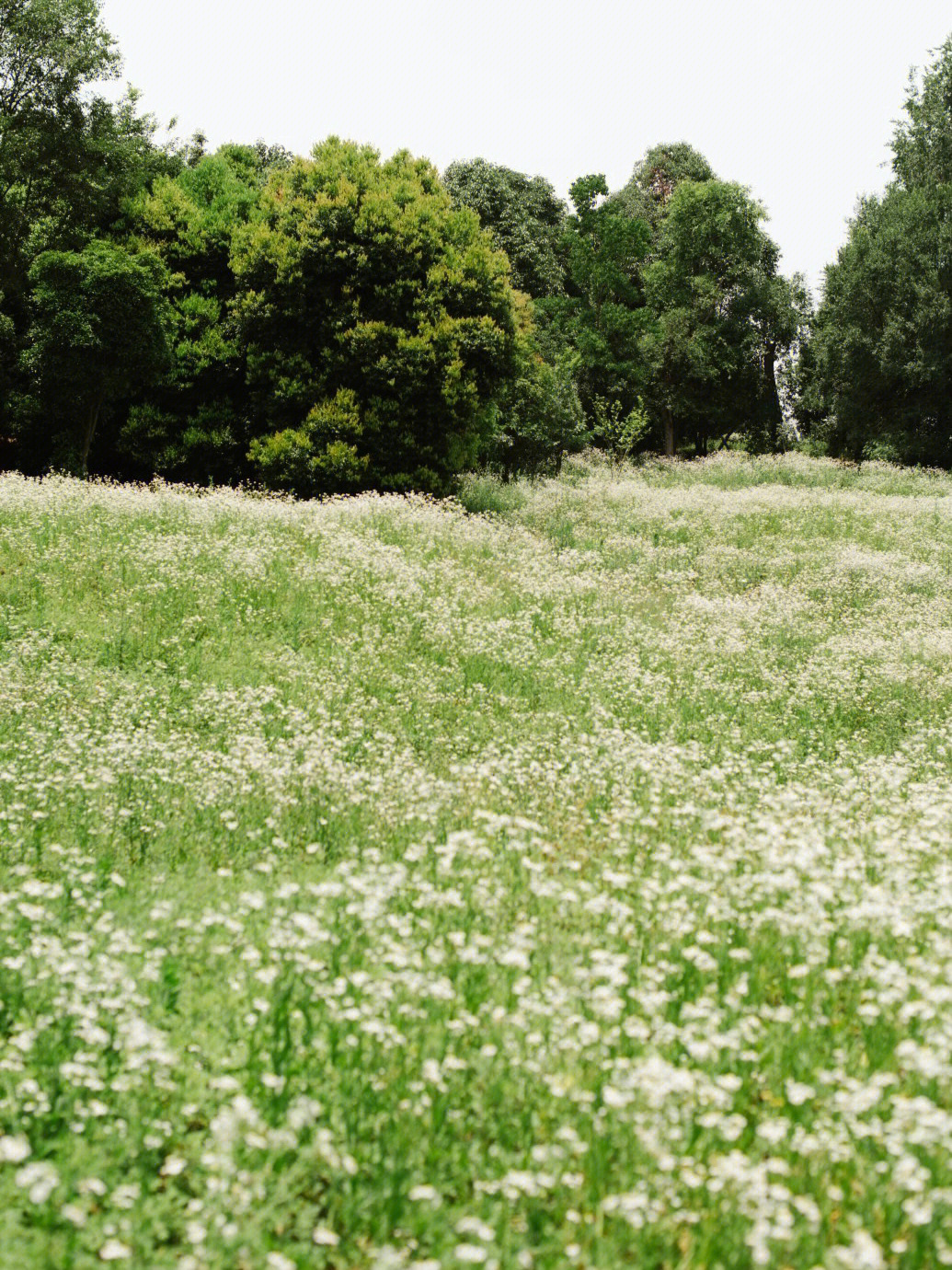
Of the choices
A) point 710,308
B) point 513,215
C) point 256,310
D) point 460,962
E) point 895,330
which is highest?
point 513,215

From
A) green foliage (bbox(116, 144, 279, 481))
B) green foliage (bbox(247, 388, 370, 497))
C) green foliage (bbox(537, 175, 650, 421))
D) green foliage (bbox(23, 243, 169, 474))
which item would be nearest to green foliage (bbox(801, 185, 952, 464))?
green foliage (bbox(537, 175, 650, 421))

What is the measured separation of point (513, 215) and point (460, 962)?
135ft

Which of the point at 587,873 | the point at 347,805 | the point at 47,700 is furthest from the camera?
the point at 47,700

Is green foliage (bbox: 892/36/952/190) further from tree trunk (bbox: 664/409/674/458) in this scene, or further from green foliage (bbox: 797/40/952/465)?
tree trunk (bbox: 664/409/674/458)

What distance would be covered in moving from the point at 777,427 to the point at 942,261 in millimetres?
12525

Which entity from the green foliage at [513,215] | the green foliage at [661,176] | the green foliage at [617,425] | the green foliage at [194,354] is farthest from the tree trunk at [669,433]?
the green foliage at [194,354]

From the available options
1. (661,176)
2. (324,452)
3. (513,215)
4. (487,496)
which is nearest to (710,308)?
(513,215)

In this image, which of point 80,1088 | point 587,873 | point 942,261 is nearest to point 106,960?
point 80,1088

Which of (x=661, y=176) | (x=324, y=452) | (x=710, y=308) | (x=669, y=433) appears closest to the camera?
(x=324, y=452)

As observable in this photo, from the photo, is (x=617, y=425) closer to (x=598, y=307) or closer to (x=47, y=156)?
(x=598, y=307)

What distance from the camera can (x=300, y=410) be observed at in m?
24.5

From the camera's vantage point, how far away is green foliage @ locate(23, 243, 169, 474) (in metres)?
24.0

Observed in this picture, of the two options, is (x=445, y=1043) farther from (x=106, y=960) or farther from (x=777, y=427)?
(x=777, y=427)

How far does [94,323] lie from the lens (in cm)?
2408
